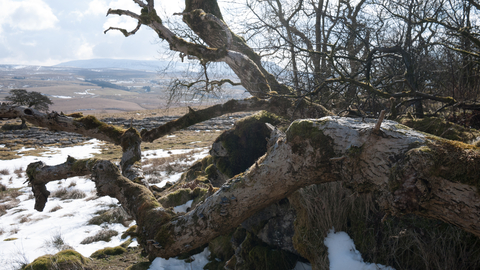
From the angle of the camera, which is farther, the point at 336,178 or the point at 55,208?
the point at 55,208

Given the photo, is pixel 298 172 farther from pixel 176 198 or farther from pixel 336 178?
pixel 176 198

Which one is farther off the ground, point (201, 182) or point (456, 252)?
point (456, 252)

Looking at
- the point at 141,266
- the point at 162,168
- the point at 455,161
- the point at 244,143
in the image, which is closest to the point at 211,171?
the point at 244,143

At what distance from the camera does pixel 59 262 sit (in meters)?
3.73

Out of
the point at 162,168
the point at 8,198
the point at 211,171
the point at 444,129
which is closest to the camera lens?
the point at 444,129

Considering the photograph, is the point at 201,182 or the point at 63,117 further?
the point at 201,182

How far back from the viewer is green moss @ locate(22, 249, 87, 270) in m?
3.61

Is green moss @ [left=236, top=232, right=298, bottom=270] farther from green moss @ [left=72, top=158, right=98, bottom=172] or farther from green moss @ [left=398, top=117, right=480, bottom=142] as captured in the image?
green moss @ [left=72, top=158, right=98, bottom=172]

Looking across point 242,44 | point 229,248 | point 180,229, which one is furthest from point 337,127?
point 242,44

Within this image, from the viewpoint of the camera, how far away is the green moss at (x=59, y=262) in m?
3.61

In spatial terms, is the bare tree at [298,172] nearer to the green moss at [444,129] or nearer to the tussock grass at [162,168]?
the green moss at [444,129]

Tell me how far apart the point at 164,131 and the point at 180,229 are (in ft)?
7.38

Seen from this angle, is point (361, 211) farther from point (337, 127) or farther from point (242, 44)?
point (242, 44)

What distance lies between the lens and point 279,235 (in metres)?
3.40
